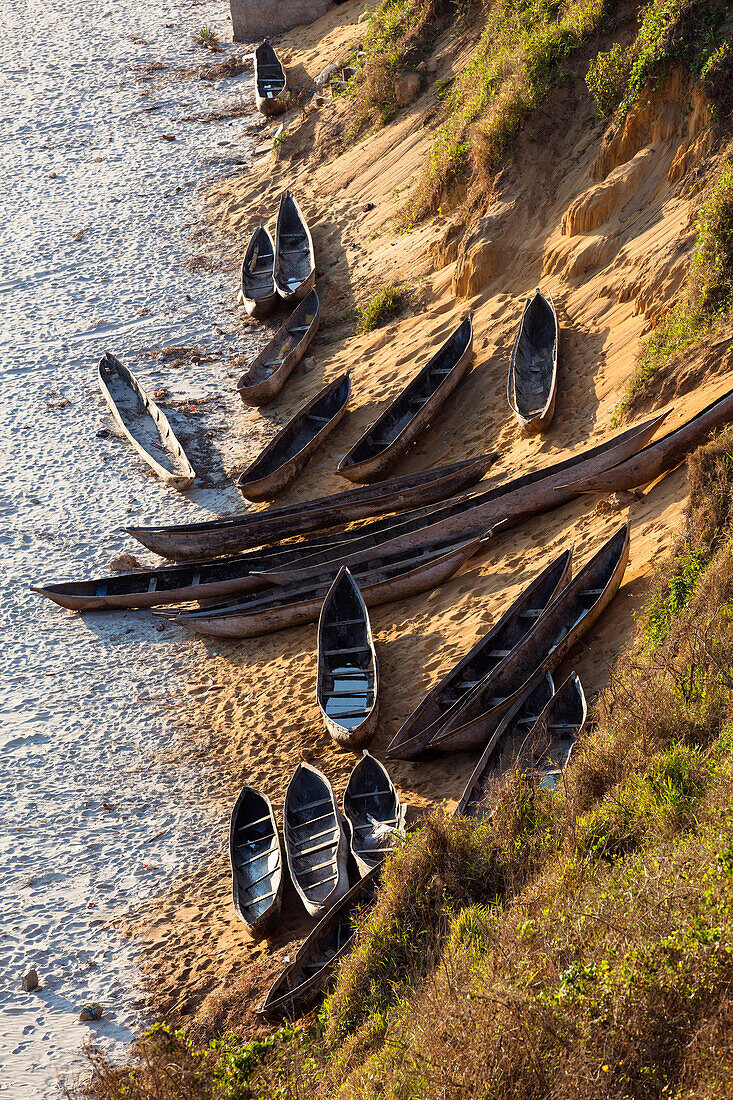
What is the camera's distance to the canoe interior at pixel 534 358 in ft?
43.0

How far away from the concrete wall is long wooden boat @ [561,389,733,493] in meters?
23.4

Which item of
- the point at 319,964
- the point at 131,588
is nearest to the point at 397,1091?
the point at 319,964

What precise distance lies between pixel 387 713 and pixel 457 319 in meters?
7.75

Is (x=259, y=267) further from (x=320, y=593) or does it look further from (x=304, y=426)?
(x=320, y=593)

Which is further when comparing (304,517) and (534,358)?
(534,358)

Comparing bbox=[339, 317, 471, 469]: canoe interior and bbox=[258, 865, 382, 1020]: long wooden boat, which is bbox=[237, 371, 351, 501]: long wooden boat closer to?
bbox=[339, 317, 471, 469]: canoe interior

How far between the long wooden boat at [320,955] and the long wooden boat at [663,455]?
17.5 ft

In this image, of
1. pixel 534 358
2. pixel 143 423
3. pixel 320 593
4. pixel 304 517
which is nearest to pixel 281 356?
pixel 143 423

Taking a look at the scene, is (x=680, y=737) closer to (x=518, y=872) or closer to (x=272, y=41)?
(x=518, y=872)

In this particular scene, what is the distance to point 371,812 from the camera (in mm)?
9312

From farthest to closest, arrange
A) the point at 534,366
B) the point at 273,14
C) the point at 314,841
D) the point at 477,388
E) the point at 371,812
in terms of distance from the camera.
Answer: the point at 273,14 < the point at 477,388 < the point at 534,366 < the point at 314,841 < the point at 371,812

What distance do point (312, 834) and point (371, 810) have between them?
0.72 metres

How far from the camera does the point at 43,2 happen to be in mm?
34625

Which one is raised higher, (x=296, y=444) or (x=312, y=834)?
(x=296, y=444)
